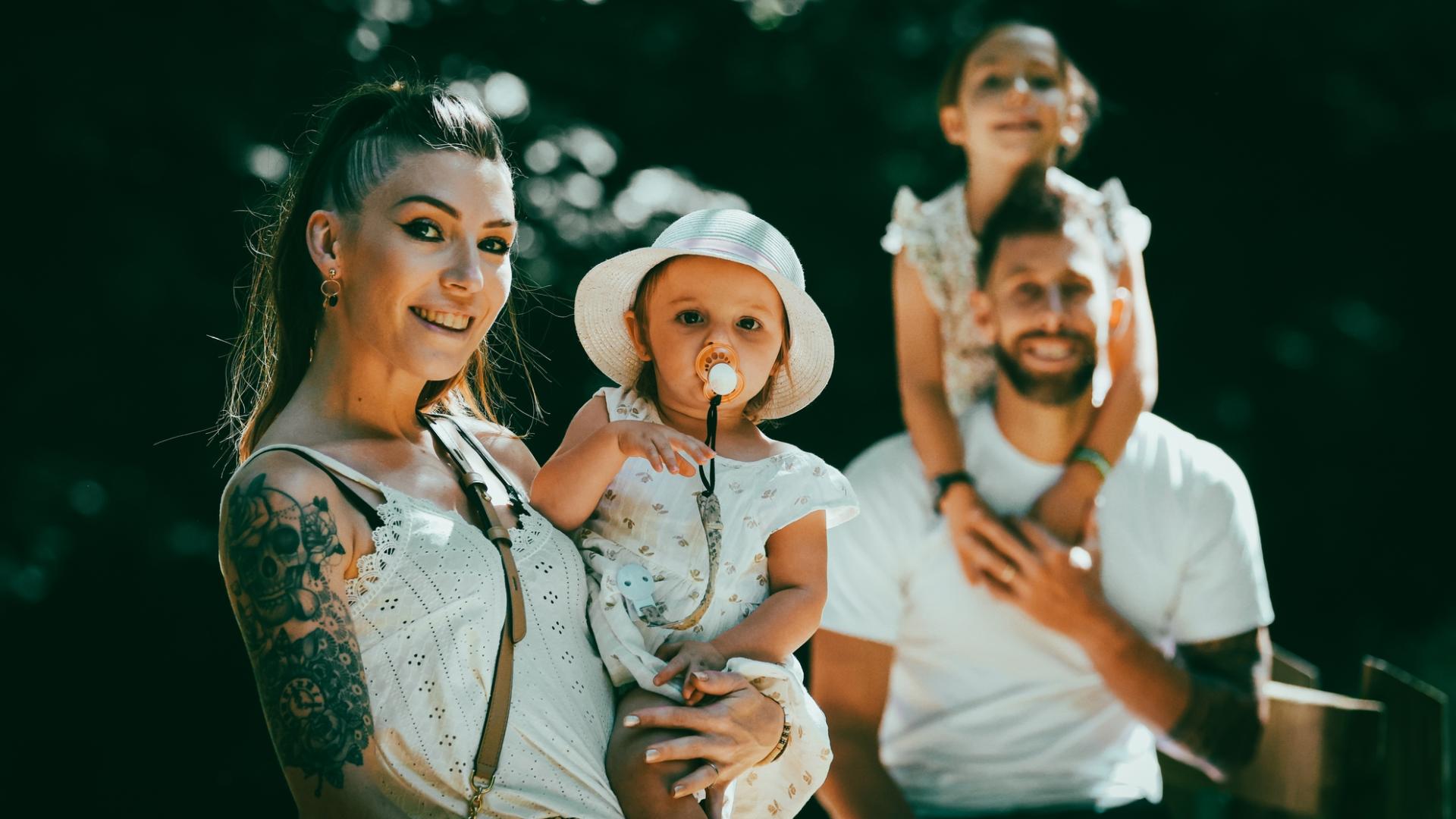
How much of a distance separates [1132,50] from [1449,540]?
1.68 meters

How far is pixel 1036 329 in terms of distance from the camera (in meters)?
3.19

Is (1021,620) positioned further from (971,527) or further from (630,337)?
(630,337)

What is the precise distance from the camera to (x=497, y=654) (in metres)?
1.86

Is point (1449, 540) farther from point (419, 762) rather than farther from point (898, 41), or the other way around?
point (419, 762)

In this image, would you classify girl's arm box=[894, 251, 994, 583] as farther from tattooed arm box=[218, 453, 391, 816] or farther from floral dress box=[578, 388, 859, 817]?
tattooed arm box=[218, 453, 391, 816]

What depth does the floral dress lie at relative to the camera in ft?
6.74

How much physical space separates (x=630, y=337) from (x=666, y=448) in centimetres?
46

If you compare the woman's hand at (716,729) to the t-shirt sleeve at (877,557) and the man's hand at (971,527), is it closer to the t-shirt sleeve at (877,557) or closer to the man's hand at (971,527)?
the t-shirt sleeve at (877,557)

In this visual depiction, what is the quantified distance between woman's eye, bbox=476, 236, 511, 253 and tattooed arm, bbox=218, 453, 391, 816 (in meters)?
0.46

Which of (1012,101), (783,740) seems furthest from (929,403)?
(783,740)

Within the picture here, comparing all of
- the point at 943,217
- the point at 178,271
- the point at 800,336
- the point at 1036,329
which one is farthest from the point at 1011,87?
the point at 178,271

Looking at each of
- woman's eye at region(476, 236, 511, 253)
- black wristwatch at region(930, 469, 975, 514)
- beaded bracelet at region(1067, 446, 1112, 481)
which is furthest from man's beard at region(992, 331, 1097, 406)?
woman's eye at region(476, 236, 511, 253)

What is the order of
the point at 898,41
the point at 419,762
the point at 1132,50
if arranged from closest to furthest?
the point at 419,762 < the point at 1132,50 < the point at 898,41

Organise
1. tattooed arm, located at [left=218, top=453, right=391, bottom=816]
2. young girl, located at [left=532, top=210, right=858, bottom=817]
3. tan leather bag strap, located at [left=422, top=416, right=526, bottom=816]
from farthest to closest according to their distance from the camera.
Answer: young girl, located at [left=532, top=210, right=858, bottom=817]
tan leather bag strap, located at [left=422, top=416, right=526, bottom=816]
tattooed arm, located at [left=218, top=453, right=391, bottom=816]
